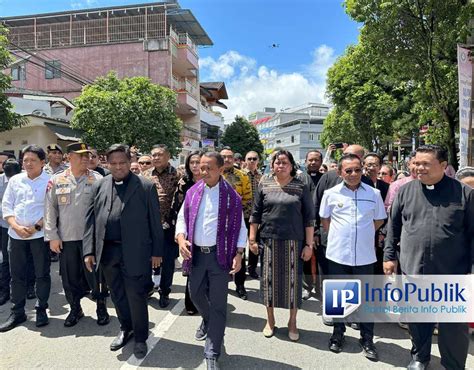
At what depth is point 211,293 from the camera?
3.31m

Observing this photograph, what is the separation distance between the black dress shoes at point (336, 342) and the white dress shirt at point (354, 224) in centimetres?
74

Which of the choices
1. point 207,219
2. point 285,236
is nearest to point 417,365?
point 285,236

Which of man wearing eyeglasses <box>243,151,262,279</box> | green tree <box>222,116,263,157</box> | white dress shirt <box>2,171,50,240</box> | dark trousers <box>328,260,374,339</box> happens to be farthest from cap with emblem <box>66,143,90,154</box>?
green tree <box>222,116,263,157</box>

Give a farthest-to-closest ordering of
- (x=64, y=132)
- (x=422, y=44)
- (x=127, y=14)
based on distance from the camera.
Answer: (x=127, y=14) → (x=64, y=132) → (x=422, y=44)

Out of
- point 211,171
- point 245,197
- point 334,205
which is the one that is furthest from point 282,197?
point 245,197

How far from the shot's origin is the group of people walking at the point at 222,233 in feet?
10.0

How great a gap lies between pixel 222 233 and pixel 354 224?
1.34m

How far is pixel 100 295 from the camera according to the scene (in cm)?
424

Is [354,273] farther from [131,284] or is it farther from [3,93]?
[3,93]

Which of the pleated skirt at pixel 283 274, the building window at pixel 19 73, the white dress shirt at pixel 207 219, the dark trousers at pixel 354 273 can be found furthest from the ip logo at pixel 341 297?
the building window at pixel 19 73

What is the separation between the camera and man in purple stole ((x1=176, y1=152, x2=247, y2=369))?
3291 millimetres

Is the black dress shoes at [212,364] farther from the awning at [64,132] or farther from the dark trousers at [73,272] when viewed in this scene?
the awning at [64,132]

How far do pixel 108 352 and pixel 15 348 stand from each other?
929mm

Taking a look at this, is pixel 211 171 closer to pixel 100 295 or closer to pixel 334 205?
pixel 334 205
